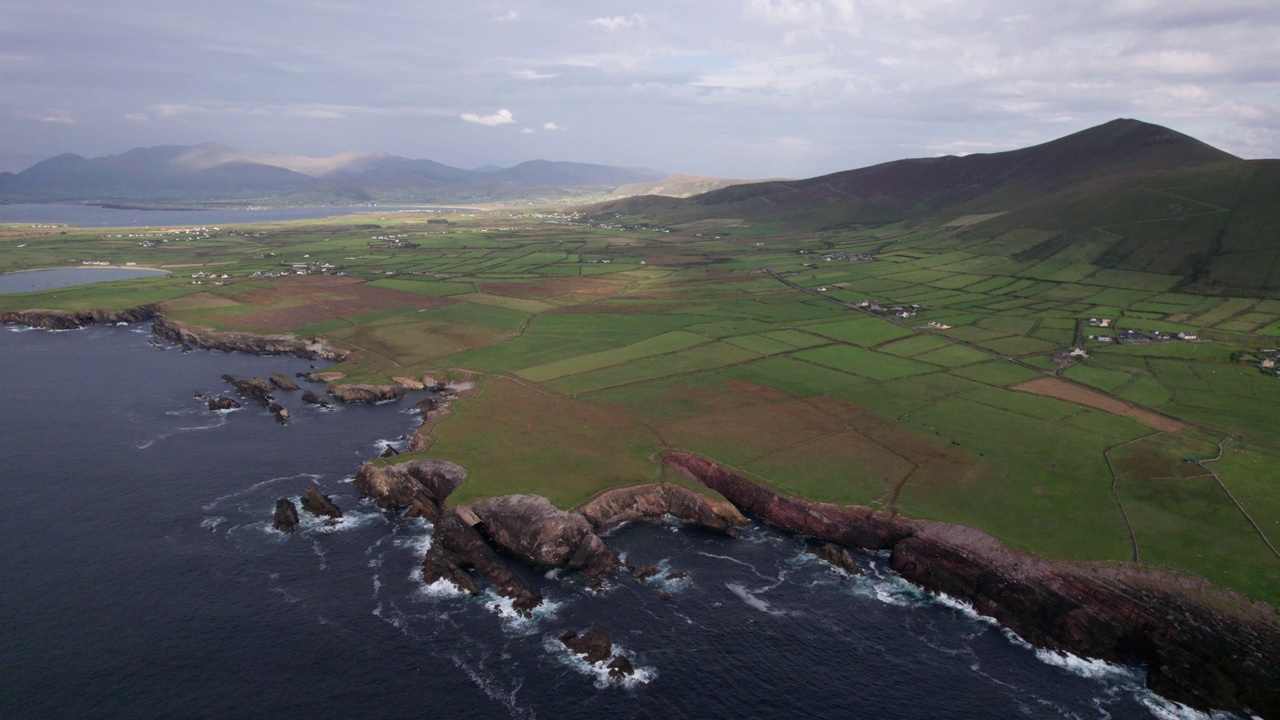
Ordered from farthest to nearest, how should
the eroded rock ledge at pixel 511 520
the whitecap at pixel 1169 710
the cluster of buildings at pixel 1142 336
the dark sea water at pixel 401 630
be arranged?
the cluster of buildings at pixel 1142 336
the eroded rock ledge at pixel 511 520
the dark sea water at pixel 401 630
the whitecap at pixel 1169 710

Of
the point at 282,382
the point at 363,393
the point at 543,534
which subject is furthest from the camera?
the point at 282,382

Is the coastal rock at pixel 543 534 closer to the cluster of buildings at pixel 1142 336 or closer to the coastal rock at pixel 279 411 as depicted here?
the coastal rock at pixel 279 411

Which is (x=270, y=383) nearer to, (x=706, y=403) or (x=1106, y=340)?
(x=706, y=403)

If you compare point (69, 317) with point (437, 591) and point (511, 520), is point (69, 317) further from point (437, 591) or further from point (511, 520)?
point (437, 591)

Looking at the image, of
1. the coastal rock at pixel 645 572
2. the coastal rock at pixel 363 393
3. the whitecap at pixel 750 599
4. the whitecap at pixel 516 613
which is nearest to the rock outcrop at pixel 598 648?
the whitecap at pixel 516 613

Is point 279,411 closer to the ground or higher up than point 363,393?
closer to the ground

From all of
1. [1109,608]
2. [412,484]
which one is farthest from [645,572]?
[1109,608]
